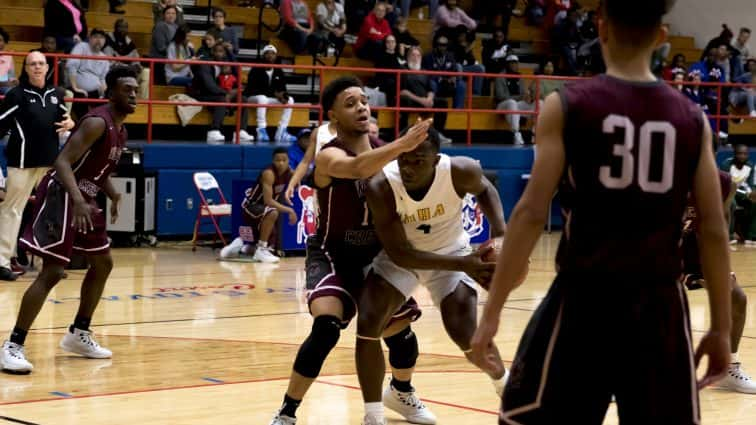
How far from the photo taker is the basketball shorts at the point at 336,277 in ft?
20.2

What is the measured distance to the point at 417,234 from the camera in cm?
632

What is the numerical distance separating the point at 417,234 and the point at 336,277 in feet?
1.48

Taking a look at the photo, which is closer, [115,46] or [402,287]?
[402,287]

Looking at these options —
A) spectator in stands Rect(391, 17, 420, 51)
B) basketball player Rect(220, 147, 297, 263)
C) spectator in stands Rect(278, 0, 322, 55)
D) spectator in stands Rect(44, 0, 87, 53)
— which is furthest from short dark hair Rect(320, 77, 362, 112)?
spectator in stands Rect(391, 17, 420, 51)

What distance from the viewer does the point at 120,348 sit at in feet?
29.0

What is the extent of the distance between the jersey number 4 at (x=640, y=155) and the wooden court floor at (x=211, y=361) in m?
0.51

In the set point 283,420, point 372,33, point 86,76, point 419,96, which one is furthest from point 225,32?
point 283,420

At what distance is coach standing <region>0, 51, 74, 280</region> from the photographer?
41.2 feet

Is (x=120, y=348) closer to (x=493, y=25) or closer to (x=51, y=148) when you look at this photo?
(x=51, y=148)

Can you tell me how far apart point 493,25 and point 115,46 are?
858 cm

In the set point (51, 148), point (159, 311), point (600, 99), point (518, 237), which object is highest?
point (600, 99)

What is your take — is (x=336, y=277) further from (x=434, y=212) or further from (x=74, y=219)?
(x=74, y=219)

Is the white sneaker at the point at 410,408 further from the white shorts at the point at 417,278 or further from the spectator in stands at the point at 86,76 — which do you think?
the spectator in stands at the point at 86,76

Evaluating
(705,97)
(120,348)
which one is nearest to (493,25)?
(705,97)
